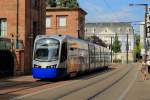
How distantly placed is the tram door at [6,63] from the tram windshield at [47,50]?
680cm

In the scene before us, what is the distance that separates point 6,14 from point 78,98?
28.8 m

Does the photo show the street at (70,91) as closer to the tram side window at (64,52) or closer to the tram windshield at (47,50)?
the tram windshield at (47,50)

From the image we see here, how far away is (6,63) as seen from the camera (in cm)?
4269

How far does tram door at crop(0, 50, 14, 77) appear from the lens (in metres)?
41.9

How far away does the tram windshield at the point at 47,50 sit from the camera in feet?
115

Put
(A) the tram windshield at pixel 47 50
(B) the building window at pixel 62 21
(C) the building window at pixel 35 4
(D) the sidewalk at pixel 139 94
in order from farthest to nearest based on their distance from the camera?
(B) the building window at pixel 62 21 → (C) the building window at pixel 35 4 → (A) the tram windshield at pixel 47 50 → (D) the sidewalk at pixel 139 94

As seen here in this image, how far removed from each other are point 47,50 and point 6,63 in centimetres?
855

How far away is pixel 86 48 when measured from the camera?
47281 millimetres

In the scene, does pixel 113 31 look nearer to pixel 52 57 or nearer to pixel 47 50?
pixel 47 50

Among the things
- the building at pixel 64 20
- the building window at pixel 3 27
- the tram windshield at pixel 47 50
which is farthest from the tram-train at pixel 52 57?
the building at pixel 64 20

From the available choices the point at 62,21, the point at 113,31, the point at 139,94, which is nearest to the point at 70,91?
the point at 139,94

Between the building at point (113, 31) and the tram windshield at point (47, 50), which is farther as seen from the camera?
the building at point (113, 31)


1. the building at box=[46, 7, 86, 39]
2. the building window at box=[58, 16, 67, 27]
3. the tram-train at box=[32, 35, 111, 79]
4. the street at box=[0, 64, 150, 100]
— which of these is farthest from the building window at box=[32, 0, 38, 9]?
the building window at box=[58, 16, 67, 27]

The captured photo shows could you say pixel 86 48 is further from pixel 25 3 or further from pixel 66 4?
pixel 66 4
